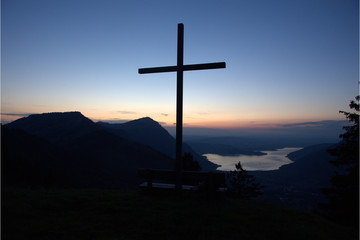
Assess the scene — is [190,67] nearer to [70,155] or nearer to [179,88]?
[179,88]

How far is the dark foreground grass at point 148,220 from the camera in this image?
465 cm

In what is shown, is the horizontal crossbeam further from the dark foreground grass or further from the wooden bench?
the dark foreground grass

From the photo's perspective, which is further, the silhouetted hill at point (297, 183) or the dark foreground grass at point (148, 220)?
the silhouetted hill at point (297, 183)

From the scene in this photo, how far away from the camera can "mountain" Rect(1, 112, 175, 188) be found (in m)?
39.1

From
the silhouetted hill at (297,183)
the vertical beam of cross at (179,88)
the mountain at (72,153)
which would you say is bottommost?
the silhouetted hill at (297,183)

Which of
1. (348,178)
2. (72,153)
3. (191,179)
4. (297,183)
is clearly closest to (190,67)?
(191,179)

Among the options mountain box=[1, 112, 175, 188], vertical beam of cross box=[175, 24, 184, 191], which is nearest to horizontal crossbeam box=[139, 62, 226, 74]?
vertical beam of cross box=[175, 24, 184, 191]

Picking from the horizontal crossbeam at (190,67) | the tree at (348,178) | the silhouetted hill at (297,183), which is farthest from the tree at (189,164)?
the silhouetted hill at (297,183)

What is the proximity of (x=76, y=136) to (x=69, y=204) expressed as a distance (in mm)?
106229

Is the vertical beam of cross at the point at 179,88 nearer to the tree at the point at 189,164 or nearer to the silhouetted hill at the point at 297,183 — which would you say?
the tree at the point at 189,164

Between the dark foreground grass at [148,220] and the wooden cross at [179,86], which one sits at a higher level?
the wooden cross at [179,86]

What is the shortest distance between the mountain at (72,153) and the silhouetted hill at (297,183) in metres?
65.8

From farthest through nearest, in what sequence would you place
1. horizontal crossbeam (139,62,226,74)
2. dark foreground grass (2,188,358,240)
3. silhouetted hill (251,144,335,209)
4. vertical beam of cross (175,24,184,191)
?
silhouetted hill (251,144,335,209) < vertical beam of cross (175,24,184,191) < horizontal crossbeam (139,62,226,74) < dark foreground grass (2,188,358,240)

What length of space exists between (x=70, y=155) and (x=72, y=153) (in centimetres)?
581
